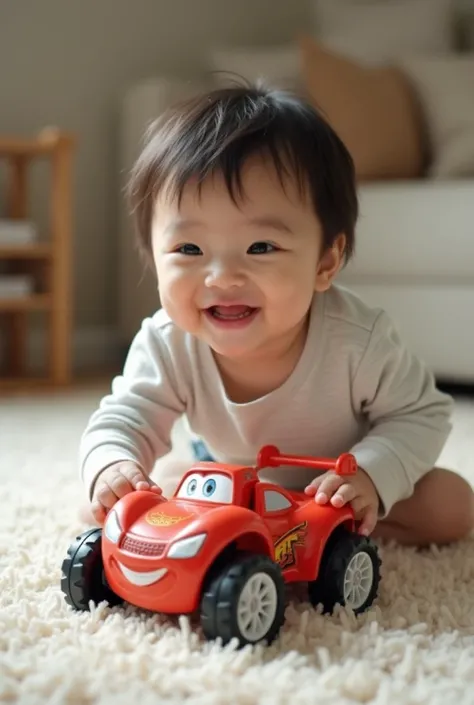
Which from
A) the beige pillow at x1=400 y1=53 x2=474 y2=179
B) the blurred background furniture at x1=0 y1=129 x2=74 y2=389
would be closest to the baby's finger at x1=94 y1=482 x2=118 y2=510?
the blurred background furniture at x1=0 y1=129 x2=74 y2=389

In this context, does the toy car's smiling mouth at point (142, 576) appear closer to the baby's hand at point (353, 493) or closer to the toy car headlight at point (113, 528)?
the toy car headlight at point (113, 528)

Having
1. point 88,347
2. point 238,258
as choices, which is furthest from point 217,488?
point 88,347

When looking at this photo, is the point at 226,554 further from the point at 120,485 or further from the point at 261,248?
the point at 261,248

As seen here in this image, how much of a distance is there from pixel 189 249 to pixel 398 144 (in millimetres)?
1519

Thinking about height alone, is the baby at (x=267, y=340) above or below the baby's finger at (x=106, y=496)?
above

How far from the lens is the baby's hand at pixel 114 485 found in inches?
33.2

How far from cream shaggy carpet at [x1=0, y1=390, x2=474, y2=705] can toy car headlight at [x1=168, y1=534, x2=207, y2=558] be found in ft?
0.18

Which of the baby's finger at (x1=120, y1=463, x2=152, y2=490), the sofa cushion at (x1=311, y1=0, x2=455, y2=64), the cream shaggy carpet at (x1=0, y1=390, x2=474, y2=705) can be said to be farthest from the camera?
the sofa cushion at (x1=311, y1=0, x2=455, y2=64)

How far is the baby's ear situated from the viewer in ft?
3.13

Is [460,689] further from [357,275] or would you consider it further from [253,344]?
[357,275]

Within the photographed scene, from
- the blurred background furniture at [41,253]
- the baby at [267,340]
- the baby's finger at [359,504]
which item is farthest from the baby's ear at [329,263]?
the blurred background furniture at [41,253]

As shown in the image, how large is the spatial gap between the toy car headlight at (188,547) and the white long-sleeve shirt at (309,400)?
0.25 metres

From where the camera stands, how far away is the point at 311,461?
863 millimetres

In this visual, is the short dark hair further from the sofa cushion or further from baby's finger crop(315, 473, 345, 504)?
the sofa cushion
